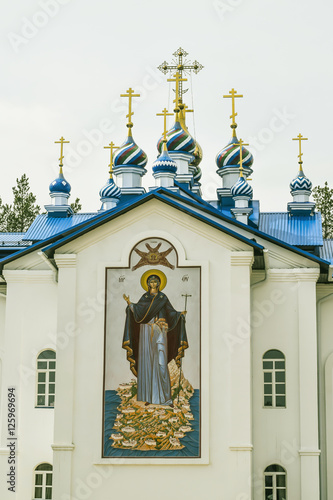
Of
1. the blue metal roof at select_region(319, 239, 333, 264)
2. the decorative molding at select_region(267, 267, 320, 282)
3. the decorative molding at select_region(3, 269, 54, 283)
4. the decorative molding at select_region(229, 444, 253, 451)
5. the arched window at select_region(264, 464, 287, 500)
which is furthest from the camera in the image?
the blue metal roof at select_region(319, 239, 333, 264)

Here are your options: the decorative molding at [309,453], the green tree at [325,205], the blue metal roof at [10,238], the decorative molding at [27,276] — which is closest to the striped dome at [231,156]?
the blue metal roof at [10,238]

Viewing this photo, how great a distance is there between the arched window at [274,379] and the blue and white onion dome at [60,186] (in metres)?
8.02

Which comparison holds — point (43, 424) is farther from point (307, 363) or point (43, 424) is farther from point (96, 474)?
point (307, 363)

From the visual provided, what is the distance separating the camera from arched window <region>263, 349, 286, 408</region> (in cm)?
1848

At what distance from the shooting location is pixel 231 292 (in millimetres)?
17188

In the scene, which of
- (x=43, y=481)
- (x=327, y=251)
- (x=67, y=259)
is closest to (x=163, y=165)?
(x=67, y=259)

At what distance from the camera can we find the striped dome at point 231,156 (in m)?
24.3

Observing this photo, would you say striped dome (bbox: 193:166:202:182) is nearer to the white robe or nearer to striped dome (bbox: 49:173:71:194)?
striped dome (bbox: 49:173:71:194)

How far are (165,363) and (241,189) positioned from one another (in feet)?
20.9

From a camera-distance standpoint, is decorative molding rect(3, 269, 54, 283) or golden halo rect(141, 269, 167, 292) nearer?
golden halo rect(141, 269, 167, 292)

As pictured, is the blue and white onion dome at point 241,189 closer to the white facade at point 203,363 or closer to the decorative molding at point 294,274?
the white facade at point 203,363

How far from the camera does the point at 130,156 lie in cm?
2219

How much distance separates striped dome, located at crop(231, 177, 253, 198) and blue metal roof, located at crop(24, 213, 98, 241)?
3442 millimetres

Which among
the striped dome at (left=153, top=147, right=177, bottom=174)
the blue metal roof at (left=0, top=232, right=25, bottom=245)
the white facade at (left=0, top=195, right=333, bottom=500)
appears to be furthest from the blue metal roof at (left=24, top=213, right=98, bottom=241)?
the white facade at (left=0, top=195, right=333, bottom=500)
